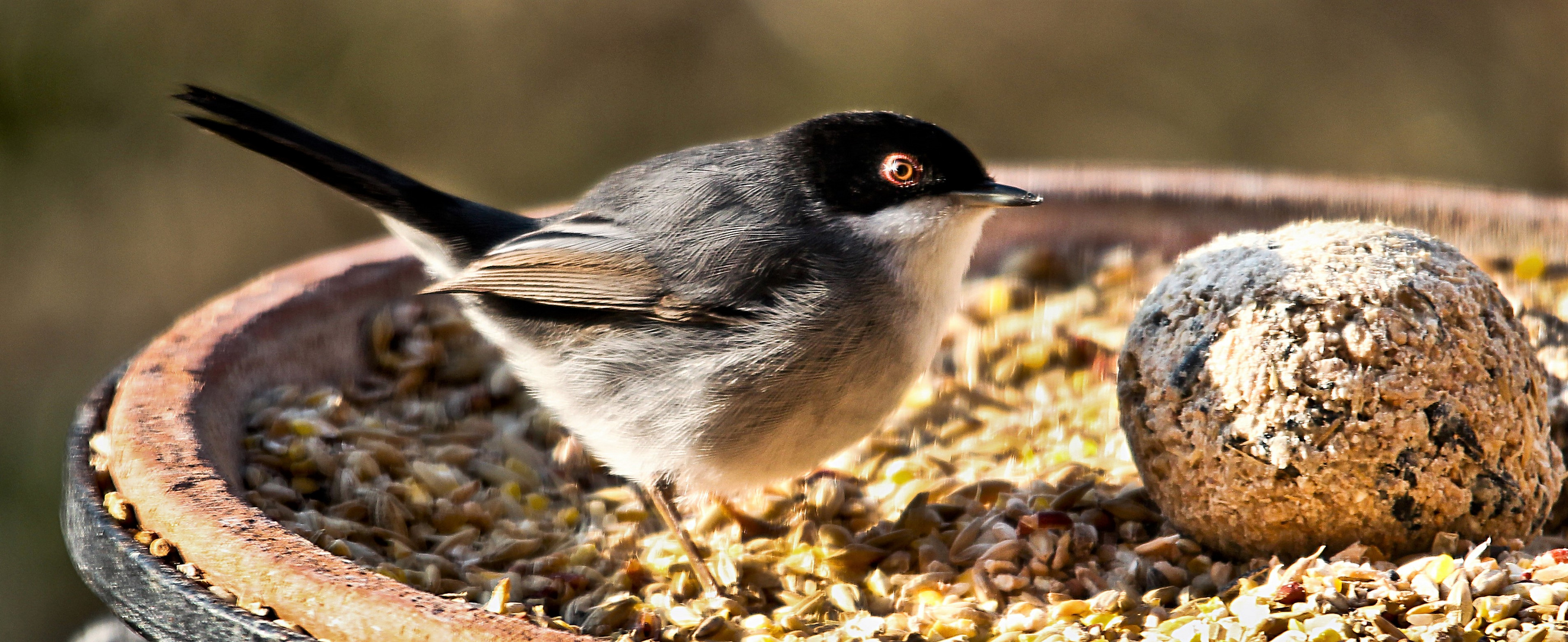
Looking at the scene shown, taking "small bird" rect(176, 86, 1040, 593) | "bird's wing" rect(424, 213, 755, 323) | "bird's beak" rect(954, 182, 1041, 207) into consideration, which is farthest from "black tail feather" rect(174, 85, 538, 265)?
"bird's beak" rect(954, 182, 1041, 207)

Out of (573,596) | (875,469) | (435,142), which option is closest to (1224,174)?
(875,469)

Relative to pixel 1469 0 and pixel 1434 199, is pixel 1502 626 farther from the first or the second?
pixel 1469 0

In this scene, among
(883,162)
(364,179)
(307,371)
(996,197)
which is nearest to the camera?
(996,197)

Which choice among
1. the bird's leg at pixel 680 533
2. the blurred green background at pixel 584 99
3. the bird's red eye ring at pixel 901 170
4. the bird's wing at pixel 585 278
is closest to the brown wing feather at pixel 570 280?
the bird's wing at pixel 585 278

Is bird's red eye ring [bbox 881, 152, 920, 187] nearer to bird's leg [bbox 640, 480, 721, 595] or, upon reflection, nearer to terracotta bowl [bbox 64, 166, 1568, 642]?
bird's leg [bbox 640, 480, 721, 595]

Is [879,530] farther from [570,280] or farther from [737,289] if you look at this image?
[570,280]

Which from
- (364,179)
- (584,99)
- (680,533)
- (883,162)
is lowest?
(680,533)

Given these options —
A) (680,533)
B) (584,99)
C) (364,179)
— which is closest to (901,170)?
(680,533)
